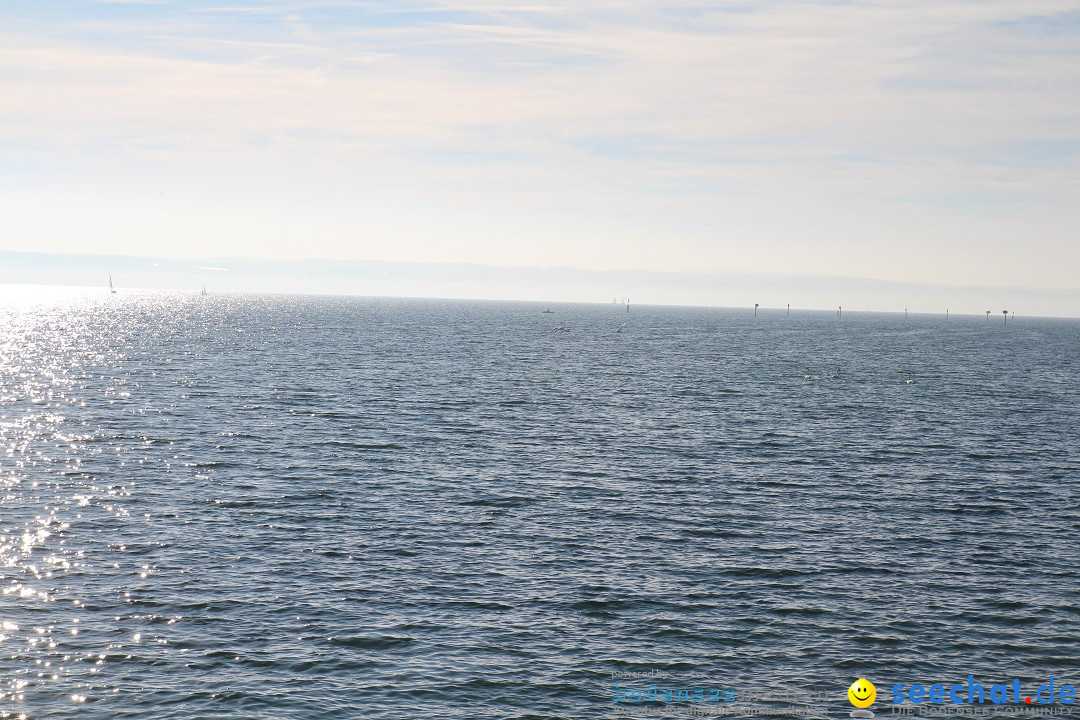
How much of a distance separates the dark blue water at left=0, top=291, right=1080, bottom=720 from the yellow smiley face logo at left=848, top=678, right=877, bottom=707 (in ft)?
1.80

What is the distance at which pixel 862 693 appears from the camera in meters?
31.7

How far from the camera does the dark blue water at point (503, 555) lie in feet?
108

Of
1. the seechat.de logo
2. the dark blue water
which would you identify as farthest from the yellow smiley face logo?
the dark blue water

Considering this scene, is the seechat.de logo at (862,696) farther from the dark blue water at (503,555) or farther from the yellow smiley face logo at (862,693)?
the dark blue water at (503,555)

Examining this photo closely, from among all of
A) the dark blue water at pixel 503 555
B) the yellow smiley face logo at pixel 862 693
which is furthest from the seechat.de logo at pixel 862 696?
the dark blue water at pixel 503 555

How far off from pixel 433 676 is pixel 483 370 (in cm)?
11666

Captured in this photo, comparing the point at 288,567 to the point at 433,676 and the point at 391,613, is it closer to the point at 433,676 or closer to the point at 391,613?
the point at 391,613

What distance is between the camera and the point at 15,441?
73.6 meters

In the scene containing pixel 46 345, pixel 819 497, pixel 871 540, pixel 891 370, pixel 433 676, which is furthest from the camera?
pixel 46 345

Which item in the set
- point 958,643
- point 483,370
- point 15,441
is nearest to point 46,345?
point 483,370

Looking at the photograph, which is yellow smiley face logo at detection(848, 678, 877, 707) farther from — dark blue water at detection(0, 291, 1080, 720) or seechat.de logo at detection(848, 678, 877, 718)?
dark blue water at detection(0, 291, 1080, 720)

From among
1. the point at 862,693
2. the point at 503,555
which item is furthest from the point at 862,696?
the point at 503,555

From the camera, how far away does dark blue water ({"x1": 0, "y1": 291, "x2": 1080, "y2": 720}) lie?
32812 millimetres

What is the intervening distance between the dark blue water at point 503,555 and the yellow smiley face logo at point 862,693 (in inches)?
21.6
